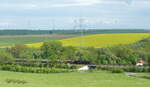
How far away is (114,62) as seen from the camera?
2854 inches

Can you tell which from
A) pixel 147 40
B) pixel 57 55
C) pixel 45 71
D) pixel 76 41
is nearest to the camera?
pixel 45 71

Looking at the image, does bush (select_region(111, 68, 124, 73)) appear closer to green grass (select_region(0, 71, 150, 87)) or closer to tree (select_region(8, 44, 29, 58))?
green grass (select_region(0, 71, 150, 87))

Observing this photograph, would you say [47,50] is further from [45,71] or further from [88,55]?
[45,71]

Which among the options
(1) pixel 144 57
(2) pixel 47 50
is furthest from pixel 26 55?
(1) pixel 144 57

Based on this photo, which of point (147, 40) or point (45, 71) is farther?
point (147, 40)

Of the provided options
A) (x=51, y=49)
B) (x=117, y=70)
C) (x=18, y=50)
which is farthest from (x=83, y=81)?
(x=18, y=50)

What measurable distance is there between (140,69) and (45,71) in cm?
1660

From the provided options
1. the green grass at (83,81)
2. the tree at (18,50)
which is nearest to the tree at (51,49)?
the tree at (18,50)

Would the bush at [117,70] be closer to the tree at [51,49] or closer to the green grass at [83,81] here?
the green grass at [83,81]

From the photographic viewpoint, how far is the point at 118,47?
7806cm

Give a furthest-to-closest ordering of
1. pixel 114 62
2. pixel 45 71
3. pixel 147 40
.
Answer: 1. pixel 147 40
2. pixel 114 62
3. pixel 45 71

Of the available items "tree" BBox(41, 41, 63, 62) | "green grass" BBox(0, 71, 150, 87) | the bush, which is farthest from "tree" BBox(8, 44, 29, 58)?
"green grass" BBox(0, 71, 150, 87)

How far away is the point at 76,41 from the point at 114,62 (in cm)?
3483

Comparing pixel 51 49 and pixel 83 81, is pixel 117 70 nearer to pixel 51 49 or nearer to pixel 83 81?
pixel 83 81
